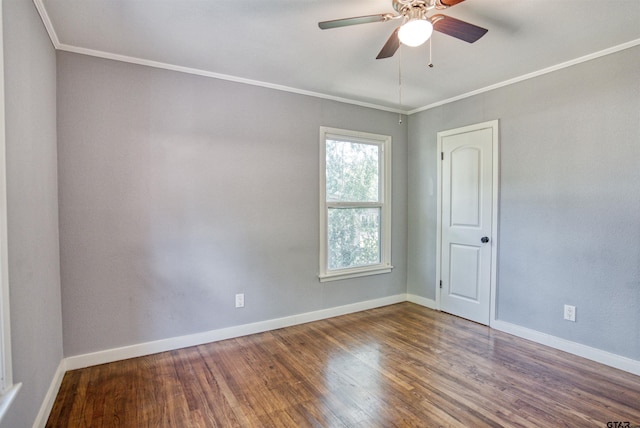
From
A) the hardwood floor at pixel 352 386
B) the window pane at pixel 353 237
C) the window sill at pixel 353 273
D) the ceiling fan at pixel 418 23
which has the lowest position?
the hardwood floor at pixel 352 386

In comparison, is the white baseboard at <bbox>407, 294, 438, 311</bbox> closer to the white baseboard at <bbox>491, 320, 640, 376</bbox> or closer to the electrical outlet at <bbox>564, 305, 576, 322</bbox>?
the white baseboard at <bbox>491, 320, 640, 376</bbox>

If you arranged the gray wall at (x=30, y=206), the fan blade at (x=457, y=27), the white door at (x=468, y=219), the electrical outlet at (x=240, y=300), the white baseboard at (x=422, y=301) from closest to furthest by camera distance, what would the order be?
the gray wall at (x=30, y=206), the fan blade at (x=457, y=27), the electrical outlet at (x=240, y=300), the white door at (x=468, y=219), the white baseboard at (x=422, y=301)

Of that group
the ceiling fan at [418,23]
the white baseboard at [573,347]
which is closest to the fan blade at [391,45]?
the ceiling fan at [418,23]

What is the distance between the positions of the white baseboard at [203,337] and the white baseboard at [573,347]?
1.42 m

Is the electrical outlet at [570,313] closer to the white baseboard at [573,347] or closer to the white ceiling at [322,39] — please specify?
the white baseboard at [573,347]

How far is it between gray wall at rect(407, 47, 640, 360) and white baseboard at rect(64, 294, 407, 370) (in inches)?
65.5

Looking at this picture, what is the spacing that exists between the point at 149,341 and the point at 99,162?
152cm

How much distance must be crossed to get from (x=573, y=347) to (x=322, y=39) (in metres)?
3.21

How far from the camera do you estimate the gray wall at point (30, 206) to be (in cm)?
150

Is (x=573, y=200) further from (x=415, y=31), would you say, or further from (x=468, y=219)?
(x=415, y=31)

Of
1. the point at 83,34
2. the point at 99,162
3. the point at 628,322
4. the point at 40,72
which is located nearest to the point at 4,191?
the point at 40,72

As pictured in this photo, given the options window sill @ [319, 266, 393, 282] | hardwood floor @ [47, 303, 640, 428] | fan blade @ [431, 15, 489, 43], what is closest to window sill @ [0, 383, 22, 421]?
hardwood floor @ [47, 303, 640, 428]

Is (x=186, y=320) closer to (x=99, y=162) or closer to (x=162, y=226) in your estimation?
(x=162, y=226)

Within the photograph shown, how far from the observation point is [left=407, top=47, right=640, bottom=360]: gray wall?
248 centimetres
